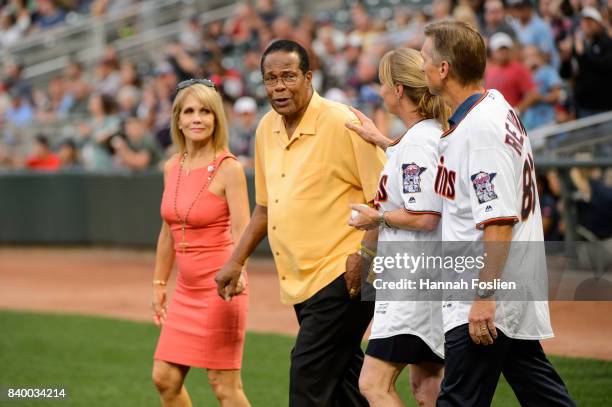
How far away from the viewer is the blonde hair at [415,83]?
5016 mm

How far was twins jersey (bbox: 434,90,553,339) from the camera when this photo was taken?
13.8 ft

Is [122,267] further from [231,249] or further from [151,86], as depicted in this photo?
[231,249]

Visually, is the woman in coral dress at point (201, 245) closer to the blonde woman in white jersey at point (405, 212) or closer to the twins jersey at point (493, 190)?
the blonde woman in white jersey at point (405, 212)

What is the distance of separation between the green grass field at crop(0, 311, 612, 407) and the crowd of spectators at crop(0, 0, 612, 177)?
2.46 m

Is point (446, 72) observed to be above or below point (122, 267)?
above

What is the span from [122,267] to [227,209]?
1051 cm

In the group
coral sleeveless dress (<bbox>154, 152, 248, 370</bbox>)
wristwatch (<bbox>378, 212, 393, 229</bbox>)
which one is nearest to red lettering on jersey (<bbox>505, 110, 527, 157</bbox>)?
wristwatch (<bbox>378, 212, 393, 229</bbox>)

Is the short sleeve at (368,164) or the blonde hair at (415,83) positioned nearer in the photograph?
the blonde hair at (415,83)

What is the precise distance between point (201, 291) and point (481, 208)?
7.62 ft

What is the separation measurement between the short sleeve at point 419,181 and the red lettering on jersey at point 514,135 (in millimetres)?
517

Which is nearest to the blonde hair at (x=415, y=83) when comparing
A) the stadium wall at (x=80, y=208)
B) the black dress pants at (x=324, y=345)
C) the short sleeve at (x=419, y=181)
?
the short sleeve at (x=419, y=181)

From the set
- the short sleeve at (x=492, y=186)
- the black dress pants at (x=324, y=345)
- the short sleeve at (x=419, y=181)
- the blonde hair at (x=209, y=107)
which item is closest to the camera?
the short sleeve at (x=492, y=186)

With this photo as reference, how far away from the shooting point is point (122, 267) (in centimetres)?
1642

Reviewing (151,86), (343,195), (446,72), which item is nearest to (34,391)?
(343,195)
